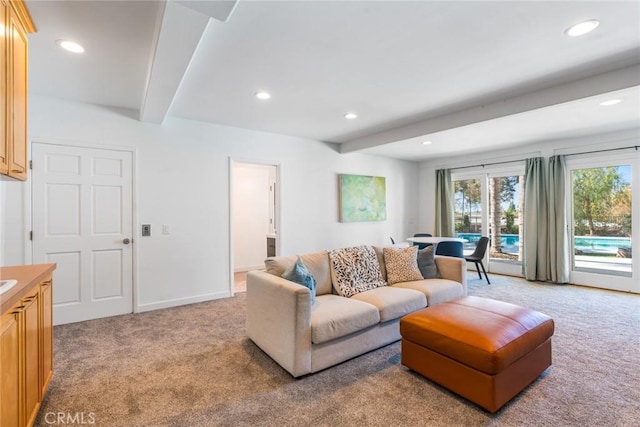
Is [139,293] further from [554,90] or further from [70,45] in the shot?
[554,90]

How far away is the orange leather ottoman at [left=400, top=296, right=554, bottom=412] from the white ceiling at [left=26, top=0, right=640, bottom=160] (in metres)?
2.04

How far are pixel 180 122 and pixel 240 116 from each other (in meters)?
0.81

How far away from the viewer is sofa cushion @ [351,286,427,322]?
266cm

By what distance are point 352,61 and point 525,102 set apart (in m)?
2.04

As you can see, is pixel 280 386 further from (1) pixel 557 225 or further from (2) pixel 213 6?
(1) pixel 557 225

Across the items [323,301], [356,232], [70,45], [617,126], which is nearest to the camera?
[70,45]

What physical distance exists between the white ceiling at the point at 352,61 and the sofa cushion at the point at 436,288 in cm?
195

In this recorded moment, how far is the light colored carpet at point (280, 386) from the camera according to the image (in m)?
1.83

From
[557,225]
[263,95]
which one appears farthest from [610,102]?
[263,95]

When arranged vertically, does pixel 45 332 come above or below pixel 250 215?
below

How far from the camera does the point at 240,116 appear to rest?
13.0 ft

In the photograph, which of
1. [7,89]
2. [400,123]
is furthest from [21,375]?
[400,123]

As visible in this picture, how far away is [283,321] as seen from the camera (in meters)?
2.29

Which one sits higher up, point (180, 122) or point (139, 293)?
point (180, 122)
